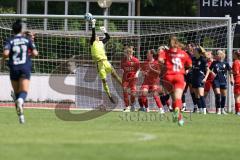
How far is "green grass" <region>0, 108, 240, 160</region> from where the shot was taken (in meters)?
9.90

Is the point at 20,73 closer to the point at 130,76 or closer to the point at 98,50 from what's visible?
the point at 98,50

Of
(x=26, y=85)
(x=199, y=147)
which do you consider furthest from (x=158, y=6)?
(x=199, y=147)

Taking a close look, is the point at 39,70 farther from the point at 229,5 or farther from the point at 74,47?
the point at 229,5

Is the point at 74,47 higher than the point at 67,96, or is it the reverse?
the point at 74,47

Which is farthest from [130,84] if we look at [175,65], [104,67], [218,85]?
[175,65]

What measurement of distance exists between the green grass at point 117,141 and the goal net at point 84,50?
26.6 feet

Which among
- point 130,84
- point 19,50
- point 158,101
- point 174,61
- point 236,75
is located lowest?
point 158,101

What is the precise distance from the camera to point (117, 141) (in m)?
11.7

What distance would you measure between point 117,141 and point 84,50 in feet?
47.3

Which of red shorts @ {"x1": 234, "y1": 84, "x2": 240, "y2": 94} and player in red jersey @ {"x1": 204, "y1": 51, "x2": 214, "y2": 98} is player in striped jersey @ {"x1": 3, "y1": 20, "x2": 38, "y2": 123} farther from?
red shorts @ {"x1": 234, "y1": 84, "x2": 240, "y2": 94}

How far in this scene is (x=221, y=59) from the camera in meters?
22.5

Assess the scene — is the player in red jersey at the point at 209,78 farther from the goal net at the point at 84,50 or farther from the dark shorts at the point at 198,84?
the goal net at the point at 84,50

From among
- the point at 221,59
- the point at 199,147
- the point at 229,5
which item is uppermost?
the point at 229,5

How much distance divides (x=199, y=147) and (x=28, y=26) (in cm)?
1824
